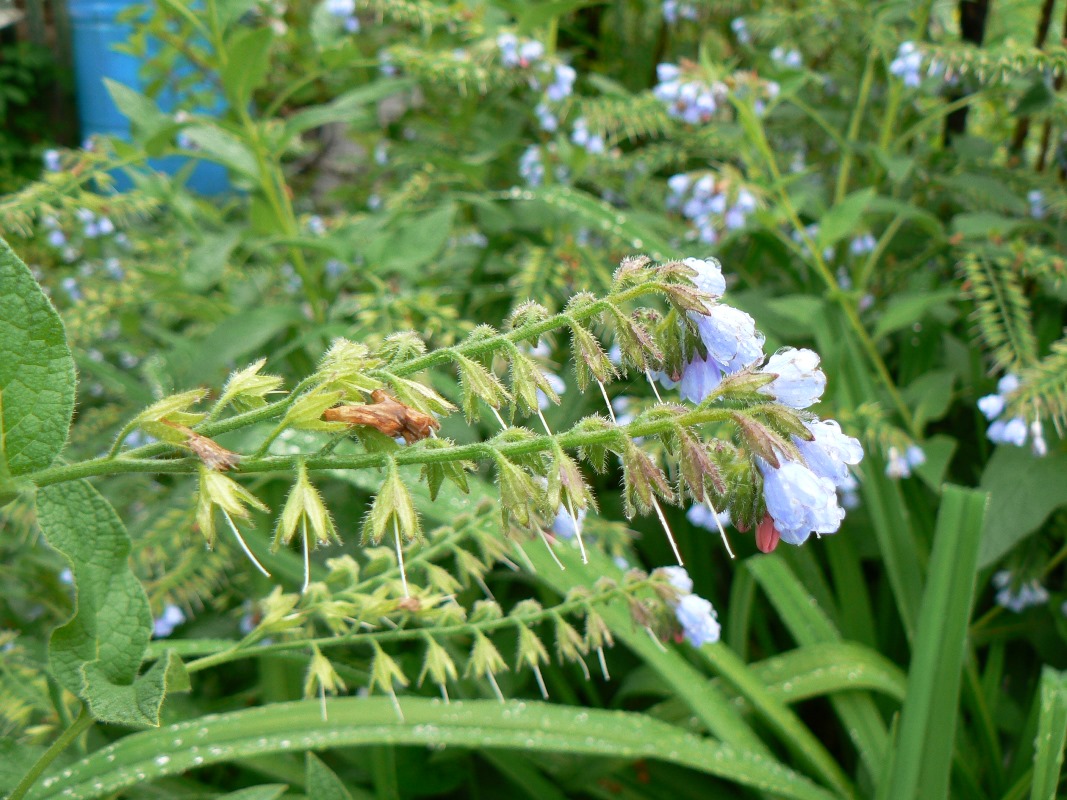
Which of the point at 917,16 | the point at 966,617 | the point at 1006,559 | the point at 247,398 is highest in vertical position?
the point at 917,16

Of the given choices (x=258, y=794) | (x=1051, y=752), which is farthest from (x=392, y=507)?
(x=1051, y=752)

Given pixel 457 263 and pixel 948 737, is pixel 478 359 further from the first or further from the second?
pixel 457 263

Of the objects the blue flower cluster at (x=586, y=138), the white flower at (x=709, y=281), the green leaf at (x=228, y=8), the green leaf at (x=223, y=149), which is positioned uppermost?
the green leaf at (x=228, y=8)

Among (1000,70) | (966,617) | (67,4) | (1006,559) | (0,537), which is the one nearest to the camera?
(966,617)

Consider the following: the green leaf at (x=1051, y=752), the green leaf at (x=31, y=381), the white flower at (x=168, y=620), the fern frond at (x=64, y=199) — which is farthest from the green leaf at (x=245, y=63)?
the green leaf at (x=1051, y=752)

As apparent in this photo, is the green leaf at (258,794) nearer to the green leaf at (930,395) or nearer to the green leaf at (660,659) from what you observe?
the green leaf at (660,659)

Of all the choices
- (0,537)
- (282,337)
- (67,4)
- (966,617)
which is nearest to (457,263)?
(282,337)
